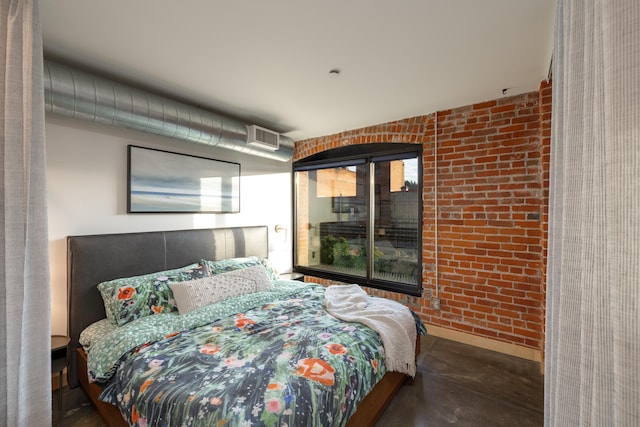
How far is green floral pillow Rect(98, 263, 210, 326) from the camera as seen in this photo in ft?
7.19

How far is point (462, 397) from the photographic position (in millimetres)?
2201

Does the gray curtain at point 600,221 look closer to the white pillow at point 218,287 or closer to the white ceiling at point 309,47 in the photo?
the white ceiling at point 309,47

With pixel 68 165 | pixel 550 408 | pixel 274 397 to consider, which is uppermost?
pixel 68 165

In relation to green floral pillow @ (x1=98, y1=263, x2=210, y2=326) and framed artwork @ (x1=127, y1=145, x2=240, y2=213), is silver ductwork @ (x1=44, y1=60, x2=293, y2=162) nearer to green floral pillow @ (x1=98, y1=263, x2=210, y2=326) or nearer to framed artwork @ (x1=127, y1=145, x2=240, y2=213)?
framed artwork @ (x1=127, y1=145, x2=240, y2=213)

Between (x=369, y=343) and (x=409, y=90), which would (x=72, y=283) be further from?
(x=409, y=90)

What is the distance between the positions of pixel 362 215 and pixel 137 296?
2.85 m

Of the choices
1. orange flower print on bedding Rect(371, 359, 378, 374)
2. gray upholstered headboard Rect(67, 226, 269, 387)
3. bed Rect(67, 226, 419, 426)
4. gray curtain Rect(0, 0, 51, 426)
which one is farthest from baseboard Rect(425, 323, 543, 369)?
gray curtain Rect(0, 0, 51, 426)

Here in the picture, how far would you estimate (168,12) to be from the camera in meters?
1.58

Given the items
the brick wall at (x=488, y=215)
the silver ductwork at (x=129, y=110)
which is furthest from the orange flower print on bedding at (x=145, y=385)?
the brick wall at (x=488, y=215)

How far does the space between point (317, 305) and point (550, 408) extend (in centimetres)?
180

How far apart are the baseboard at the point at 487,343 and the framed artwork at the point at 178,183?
9.59 feet

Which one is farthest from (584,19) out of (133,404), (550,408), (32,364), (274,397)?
(133,404)

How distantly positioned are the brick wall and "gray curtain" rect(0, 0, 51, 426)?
3227mm

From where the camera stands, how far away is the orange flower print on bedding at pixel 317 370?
147 cm
